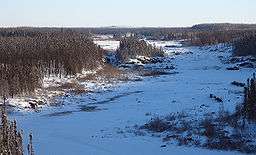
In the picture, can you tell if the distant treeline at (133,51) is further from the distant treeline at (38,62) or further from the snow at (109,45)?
the snow at (109,45)

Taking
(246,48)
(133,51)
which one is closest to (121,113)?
(133,51)

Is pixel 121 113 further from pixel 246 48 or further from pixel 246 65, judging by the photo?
pixel 246 48

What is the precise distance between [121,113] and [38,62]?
19.7 m

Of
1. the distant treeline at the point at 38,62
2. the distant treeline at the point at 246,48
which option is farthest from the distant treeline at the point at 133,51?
the distant treeline at the point at 246,48

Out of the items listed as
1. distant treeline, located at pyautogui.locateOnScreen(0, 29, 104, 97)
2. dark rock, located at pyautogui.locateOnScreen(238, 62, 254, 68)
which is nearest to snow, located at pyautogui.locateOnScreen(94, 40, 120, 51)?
distant treeline, located at pyautogui.locateOnScreen(0, 29, 104, 97)

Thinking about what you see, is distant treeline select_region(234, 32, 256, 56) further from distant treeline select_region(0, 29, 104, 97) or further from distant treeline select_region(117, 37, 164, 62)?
distant treeline select_region(0, 29, 104, 97)

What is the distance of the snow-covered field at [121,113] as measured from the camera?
24391 millimetres

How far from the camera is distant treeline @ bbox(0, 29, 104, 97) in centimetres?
4122

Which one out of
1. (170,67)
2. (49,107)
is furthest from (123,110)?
(170,67)

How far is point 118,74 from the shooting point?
2447 inches

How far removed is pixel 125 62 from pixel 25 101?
3632 cm

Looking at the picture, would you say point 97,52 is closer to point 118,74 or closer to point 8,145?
point 118,74

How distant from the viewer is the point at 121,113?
34.4 meters

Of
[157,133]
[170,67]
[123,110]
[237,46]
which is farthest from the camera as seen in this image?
[237,46]
